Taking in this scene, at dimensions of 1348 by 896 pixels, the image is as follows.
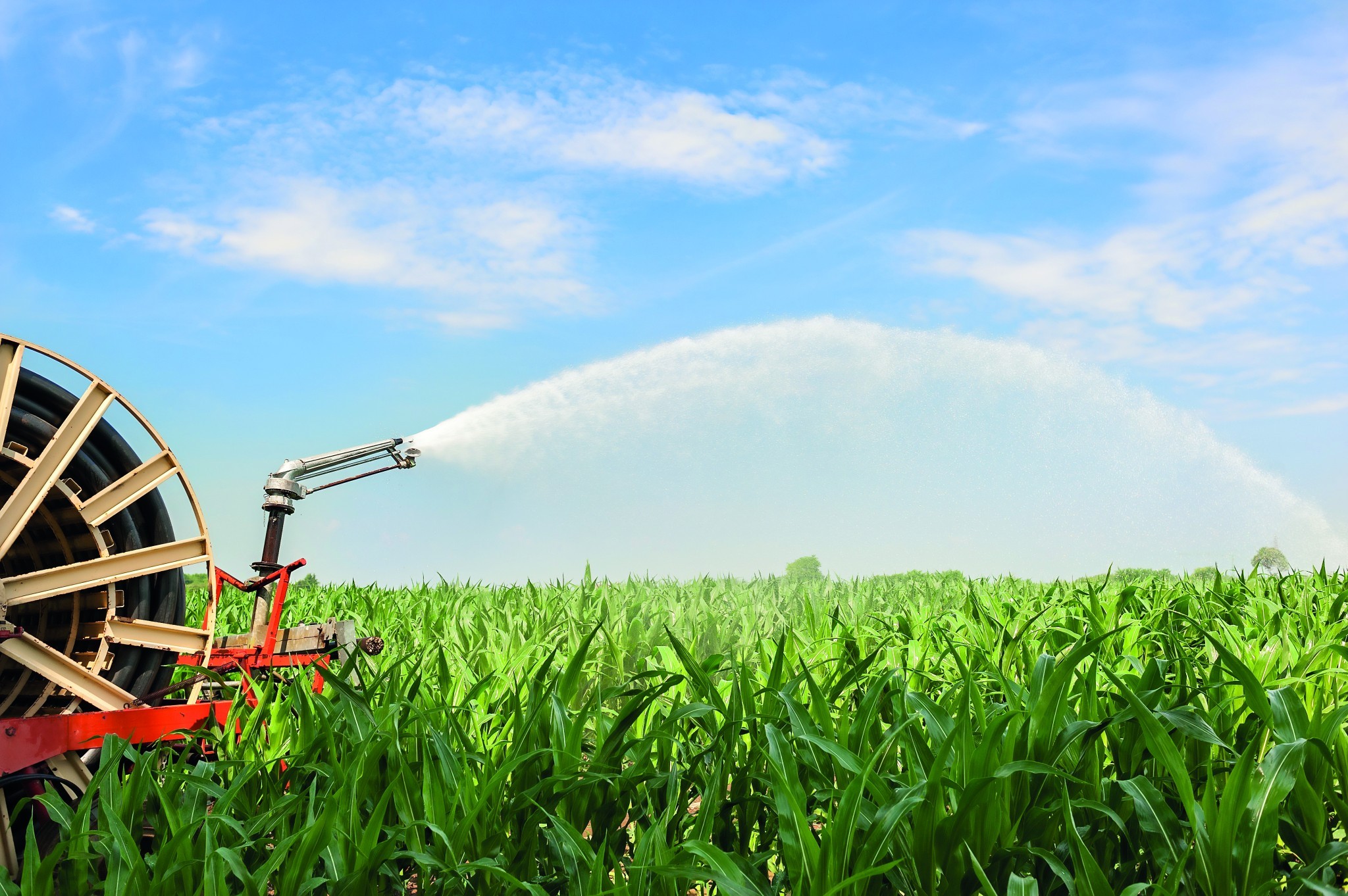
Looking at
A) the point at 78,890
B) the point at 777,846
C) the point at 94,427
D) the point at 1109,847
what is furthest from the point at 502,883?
the point at 94,427

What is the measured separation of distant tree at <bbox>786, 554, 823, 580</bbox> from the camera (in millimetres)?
11707

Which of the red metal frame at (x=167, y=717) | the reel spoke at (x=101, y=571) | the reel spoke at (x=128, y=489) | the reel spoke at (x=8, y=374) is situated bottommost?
the red metal frame at (x=167, y=717)

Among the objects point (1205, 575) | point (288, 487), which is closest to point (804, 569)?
point (1205, 575)

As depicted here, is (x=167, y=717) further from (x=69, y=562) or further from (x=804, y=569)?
(x=804, y=569)

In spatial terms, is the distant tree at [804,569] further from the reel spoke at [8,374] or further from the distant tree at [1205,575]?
the reel spoke at [8,374]

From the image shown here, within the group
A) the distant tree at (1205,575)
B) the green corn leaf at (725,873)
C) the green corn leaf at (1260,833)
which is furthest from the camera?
the distant tree at (1205,575)

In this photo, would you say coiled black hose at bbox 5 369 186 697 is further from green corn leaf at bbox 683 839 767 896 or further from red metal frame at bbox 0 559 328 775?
green corn leaf at bbox 683 839 767 896

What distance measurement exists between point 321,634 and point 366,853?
249cm

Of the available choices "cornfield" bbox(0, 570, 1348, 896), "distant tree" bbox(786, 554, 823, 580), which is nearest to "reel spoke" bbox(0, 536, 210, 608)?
"cornfield" bbox(0, 570, 1348, 896)

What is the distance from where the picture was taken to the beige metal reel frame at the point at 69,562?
3748mm

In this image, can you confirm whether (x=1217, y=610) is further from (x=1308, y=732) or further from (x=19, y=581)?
(x=19, y=581)

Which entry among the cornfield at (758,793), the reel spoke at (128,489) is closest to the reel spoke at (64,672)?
the cornfield at (758,793)

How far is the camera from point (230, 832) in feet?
8.36

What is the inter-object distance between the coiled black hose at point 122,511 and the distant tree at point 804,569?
26.1ft
